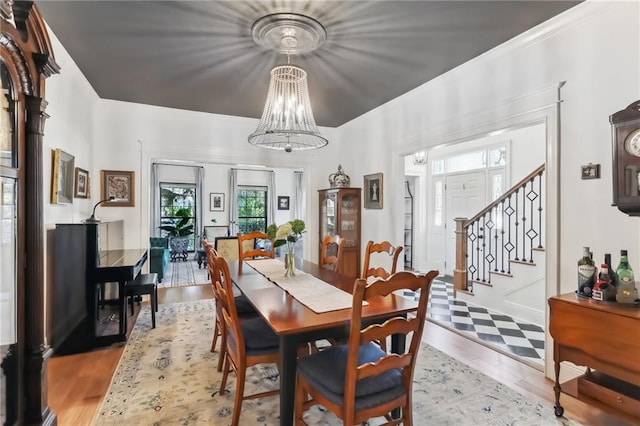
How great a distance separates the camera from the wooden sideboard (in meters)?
1.67

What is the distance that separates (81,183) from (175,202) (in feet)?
17.6

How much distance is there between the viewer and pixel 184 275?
6.38m

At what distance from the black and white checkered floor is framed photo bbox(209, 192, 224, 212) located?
6252mm

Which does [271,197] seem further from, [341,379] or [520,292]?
[341,379]

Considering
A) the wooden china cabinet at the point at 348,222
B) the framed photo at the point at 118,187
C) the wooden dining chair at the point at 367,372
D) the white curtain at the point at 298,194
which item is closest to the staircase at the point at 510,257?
the wooden china cabinet at the point at 348,222

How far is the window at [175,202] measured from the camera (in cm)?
862

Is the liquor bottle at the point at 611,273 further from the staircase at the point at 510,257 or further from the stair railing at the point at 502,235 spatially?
the stair railing at the point at 502,235

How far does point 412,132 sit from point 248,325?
2.90 m

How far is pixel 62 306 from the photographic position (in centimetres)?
277

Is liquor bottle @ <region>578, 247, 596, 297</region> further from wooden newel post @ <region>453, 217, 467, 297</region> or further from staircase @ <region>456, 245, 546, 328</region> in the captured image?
wooden newel post @ <region>453, 217, 467, 297</region>

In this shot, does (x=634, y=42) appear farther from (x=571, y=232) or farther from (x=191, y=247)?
(x=191, y=247)

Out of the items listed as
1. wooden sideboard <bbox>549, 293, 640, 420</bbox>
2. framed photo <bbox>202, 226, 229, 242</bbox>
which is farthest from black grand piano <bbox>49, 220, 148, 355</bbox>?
framed photo <bbox>202, 226, 229, 242</bbox>

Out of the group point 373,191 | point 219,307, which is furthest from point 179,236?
point 219,307

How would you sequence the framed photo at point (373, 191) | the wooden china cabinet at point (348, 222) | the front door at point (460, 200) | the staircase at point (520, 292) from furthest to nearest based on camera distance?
the front door at point (460, 200)
the wooden china cabinet at point (348, 222)
the framed photo at point (373, 191)
the staircase at point (520, 292)
